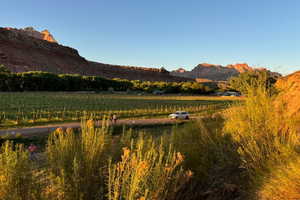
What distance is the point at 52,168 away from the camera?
136 inches

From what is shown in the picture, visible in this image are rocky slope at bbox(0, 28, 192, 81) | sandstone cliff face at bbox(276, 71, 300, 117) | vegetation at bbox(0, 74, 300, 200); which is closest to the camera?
vegetation at bbox(0, 74, 300, 200)

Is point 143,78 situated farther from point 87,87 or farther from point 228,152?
point 228,152

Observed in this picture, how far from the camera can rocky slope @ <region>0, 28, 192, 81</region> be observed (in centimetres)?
9188

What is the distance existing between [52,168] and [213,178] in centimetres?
306

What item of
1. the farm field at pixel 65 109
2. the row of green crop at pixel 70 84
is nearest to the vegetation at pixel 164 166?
the farm field at pixel 65 109

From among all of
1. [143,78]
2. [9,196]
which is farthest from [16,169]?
[143,78]

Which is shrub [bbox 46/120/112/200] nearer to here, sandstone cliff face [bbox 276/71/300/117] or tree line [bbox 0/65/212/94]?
sandstone cliff face [bbox 276/71/300/117]

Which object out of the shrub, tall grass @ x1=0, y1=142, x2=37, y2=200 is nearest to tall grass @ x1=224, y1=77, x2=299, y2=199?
the shrub

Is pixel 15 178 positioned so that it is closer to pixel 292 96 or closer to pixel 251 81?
pixel 251 81

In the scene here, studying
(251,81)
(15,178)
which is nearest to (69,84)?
(251,81)

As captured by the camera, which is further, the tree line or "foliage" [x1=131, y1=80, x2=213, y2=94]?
"foliage" [x1=131, y1=80, x2=213, y2=94]

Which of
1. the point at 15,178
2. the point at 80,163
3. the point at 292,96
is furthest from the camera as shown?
the point at 292,96

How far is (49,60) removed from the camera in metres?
105

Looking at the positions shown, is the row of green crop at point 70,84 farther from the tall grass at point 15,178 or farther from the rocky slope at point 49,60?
the tall grass at point 15,178
